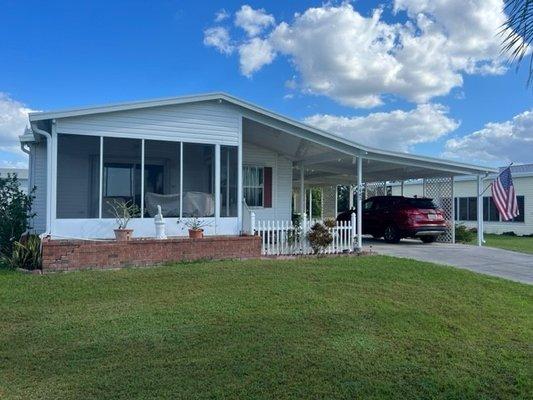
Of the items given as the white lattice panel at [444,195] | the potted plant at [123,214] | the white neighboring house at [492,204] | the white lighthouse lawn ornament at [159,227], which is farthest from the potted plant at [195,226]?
the white neighboring house at [492,204]

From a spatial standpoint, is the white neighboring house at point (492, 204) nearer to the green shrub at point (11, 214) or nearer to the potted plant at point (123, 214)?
the potted plant at point (123, 214)

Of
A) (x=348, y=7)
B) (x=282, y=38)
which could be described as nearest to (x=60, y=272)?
(x=348, y=7)

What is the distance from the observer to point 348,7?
13.4 meters

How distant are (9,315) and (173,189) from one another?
5508mm

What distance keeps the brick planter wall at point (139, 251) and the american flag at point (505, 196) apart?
9997mm

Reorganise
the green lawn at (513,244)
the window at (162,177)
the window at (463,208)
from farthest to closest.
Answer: the window at (463,208) < the green lawn at (513,244) < the window at (162,177)

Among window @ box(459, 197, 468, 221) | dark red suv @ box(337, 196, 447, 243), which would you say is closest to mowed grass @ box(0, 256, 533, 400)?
dark red suv @ box(337, 196, 447, 243)

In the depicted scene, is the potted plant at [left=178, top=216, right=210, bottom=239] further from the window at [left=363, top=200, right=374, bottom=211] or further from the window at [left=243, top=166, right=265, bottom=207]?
the window at [left=363, top=200, right=374, bottom=211]

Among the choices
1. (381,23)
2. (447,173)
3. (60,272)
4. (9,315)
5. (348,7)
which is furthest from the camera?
(447,173)

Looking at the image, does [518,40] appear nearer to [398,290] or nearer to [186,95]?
[398,290]

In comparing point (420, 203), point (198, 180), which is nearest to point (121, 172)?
point (198, 180)

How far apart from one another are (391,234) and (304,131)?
577 cm

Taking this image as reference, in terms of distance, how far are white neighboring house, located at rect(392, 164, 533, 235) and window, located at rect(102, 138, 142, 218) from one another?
1796cm

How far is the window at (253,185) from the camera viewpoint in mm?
15062
